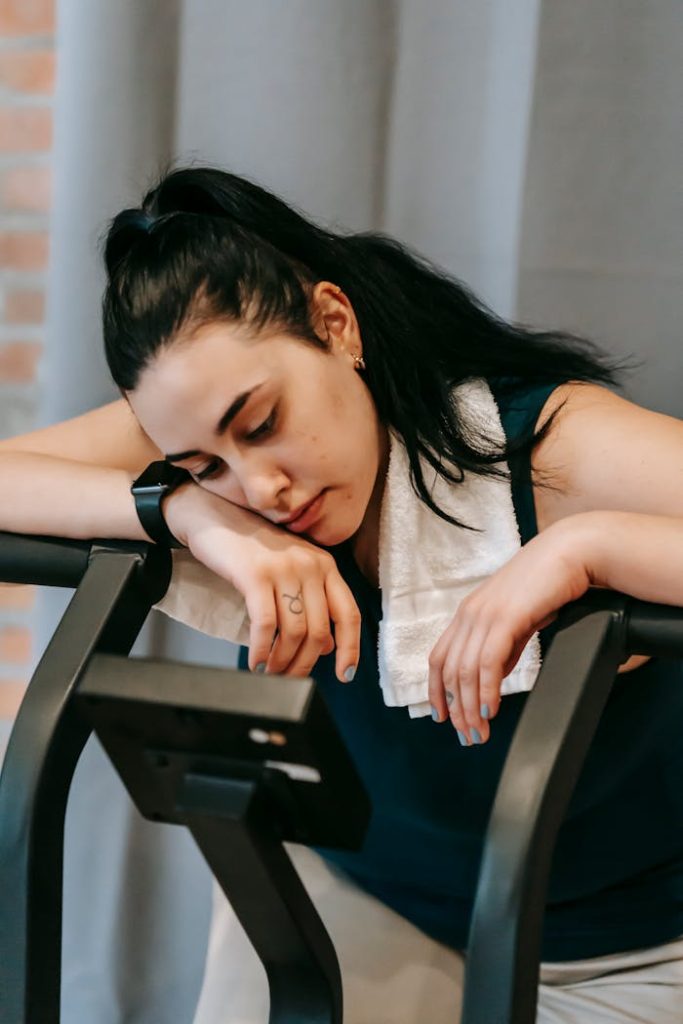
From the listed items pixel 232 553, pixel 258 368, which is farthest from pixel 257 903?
pixel 258 368

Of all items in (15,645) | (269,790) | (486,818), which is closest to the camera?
(269,790)

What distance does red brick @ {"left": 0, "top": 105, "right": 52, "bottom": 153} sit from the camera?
1.56m

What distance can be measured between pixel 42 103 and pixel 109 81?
173 mm

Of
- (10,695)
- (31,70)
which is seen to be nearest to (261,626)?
(10,695)

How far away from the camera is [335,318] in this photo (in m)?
1.04

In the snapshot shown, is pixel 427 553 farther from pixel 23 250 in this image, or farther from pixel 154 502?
pixel 23 250

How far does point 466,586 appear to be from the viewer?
1022 millimetres

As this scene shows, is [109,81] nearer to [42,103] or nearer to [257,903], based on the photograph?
[42,103]

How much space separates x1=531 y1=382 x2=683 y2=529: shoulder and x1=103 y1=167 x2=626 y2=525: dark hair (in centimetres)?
3

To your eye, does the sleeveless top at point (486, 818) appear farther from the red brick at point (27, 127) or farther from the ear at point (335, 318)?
the red brick at point (27, 127)

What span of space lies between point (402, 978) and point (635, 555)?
0.53 meters

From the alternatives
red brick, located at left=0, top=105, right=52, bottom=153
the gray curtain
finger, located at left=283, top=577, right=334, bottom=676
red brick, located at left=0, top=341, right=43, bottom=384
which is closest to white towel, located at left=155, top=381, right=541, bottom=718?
finger, located at left=283, top=577, right=334, bottom=676

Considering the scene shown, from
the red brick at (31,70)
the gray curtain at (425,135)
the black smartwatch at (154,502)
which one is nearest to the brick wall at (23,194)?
the red brick at (31,70)

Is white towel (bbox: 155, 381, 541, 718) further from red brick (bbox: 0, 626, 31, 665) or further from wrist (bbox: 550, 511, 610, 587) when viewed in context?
red brick (bbox: 0, 626, 31, 665)
